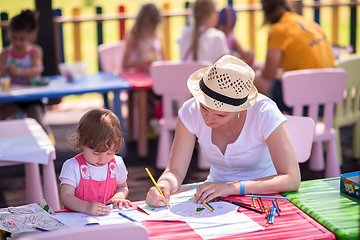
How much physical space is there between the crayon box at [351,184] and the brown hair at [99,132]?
0.92 m

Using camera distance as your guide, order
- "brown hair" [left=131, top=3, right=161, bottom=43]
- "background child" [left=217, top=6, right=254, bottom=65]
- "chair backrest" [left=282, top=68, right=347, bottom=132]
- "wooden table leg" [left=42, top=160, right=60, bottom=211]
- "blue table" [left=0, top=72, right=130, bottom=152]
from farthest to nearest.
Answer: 1. "background child" [left=217, top=6, right=254, bottom=65]
2. "brown hair" [left=131, top=3, right=161, bottom=43]
3. "blue table" [left=0, top=72, right=130, bottom=152]
4. "chair backrest" [left=282, top=68, right=347, bottom=132]
5. "wooden table leg" [left=42, top=160, right=60, bottom=211]

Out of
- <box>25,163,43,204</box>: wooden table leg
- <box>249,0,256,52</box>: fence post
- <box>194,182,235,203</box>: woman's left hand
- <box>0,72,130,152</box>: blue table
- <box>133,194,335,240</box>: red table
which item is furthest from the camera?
<box>249,0,256,52</box>: fence post

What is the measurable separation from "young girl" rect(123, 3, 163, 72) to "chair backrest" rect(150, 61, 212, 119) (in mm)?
806

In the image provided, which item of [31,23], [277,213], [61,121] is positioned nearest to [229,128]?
[277,213]

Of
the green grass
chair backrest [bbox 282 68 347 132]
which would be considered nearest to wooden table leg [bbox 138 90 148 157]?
chair backrest [bbox 282 68 347 132]

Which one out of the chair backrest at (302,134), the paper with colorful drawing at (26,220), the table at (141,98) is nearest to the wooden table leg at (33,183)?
the paper with colorful drawing at (26,220)

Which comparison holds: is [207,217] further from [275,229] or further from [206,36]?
[206,36]

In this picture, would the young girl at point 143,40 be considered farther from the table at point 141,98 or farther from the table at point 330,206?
the table at point 330,206

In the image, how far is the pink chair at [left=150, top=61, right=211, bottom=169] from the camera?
3.89 meters

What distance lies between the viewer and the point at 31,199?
2.73m

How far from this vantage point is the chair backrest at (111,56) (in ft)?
16.6

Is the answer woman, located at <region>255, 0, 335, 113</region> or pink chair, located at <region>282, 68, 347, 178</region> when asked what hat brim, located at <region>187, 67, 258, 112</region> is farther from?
woman, located at <region>255, 0, 335, 113</region>

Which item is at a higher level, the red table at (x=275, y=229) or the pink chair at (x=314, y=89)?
the pink chair at (x=314, y=89)

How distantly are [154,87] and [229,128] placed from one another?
1968mm
